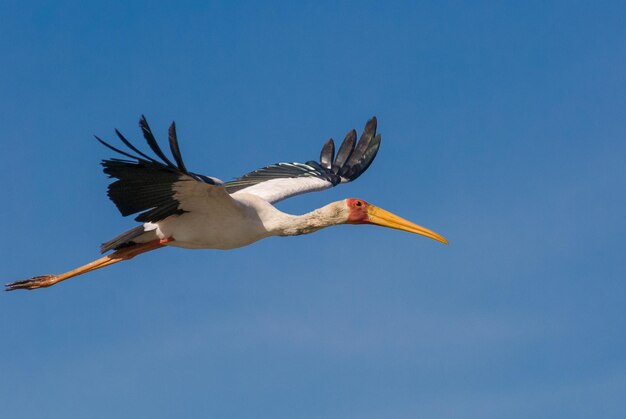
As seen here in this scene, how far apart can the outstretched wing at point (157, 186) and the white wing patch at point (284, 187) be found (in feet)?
9.37

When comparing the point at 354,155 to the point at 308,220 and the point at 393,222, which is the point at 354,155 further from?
the point at 308,220

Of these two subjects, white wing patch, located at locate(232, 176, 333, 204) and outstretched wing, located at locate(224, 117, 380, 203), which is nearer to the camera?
white wing patch, located at locate(232, 176, 333, 204)

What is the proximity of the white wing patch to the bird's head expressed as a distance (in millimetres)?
2040

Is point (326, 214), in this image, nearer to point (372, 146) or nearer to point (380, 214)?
point (380, 214)

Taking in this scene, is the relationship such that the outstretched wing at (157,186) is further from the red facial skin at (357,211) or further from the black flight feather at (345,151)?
the black flight feather at (345,151)

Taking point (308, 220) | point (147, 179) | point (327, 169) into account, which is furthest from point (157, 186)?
point (327, 169)

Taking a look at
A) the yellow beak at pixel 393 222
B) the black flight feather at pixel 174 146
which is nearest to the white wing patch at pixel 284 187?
the yellow beak at pixel 393 222

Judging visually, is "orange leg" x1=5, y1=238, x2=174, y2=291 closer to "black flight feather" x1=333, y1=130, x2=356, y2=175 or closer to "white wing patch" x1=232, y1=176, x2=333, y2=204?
"white wing patch" x1=232, y1=176, x2=333, y2=204

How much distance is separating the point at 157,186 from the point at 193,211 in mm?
1477

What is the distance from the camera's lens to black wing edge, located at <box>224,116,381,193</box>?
24.2 meters

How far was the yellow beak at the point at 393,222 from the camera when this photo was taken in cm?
2094

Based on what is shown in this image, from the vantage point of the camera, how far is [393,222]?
21.1 metres

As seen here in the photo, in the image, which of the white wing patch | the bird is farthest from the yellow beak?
the white wing patch

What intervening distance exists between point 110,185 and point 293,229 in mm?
3714
